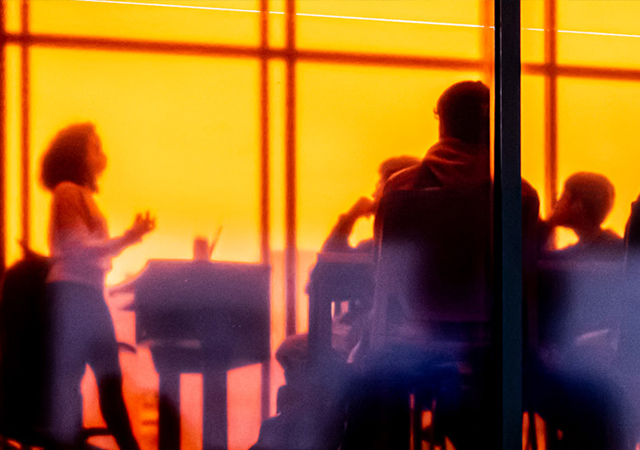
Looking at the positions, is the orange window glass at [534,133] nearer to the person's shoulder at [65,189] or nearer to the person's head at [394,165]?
the person's head at [394,165]

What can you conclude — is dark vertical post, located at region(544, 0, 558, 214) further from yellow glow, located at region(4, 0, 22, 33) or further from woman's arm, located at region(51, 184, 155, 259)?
yellow glow, located at region(4, 0, 22, 33)

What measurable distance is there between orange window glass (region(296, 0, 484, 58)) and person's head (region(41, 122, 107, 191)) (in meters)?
0.72

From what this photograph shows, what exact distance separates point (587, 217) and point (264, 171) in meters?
1.15

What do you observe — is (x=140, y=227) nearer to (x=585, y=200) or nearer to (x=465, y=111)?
(x=465, y=111)

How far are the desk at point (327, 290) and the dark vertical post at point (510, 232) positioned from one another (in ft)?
1.36

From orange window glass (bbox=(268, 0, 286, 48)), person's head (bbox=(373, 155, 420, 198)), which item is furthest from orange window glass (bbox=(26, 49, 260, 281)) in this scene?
person's head (bbox=(373, 155, 420, 198))

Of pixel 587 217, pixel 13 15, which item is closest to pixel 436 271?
pixel 587 217

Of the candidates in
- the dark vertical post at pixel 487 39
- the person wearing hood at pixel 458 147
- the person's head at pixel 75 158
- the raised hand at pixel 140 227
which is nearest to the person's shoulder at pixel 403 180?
Answer: the person wearing hood at pixel 458 147

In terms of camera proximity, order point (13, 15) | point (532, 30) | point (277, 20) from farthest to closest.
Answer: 1. point (532, 30)
2. point (277, 20)
3. point (13, 15)

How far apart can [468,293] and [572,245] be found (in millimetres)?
481

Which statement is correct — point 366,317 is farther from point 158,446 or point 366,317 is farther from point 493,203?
point 158,446

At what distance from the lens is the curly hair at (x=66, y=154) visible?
6.21ft

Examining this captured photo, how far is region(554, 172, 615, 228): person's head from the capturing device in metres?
2.16

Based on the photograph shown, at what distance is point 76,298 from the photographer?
1903 mm
